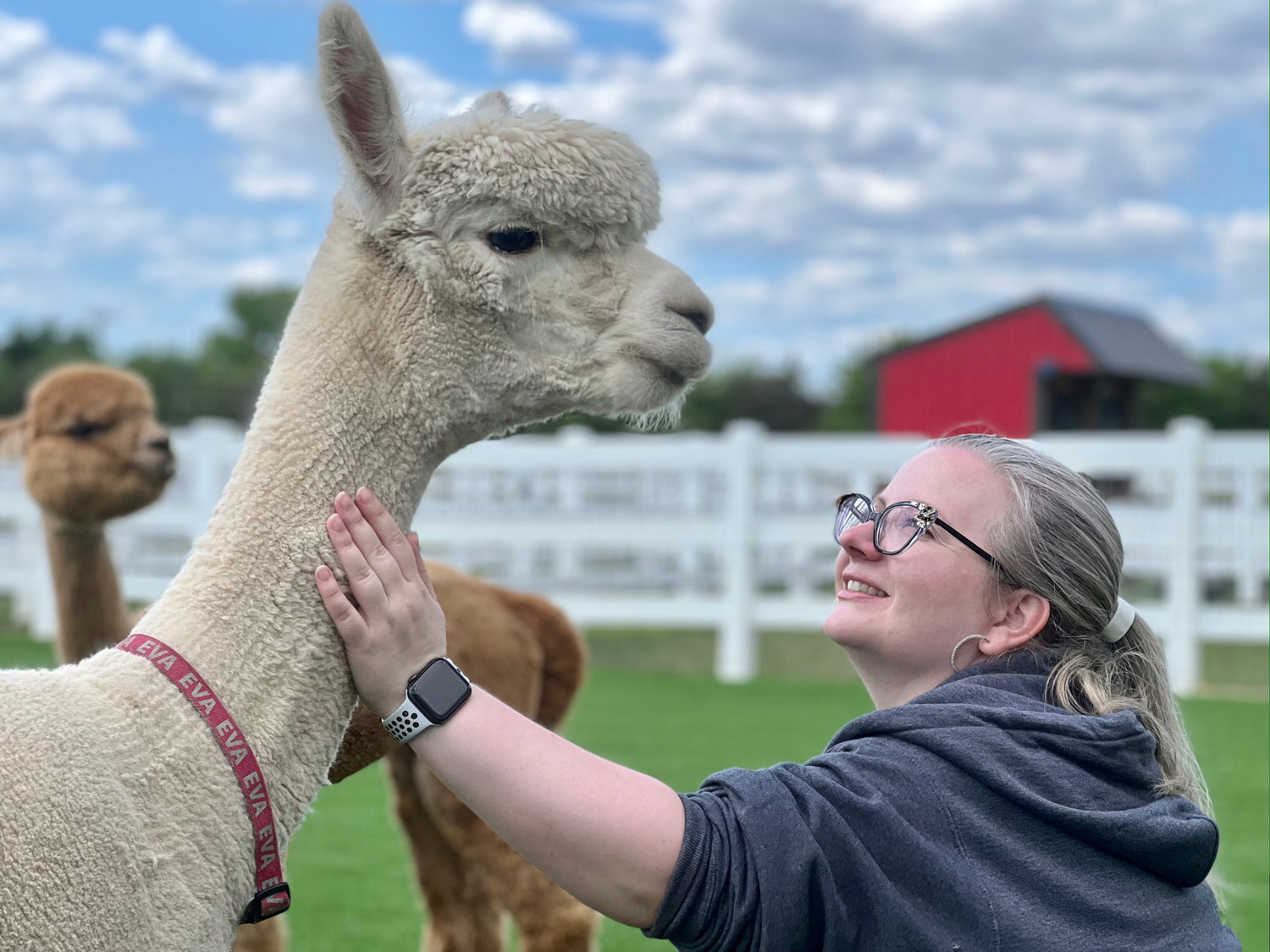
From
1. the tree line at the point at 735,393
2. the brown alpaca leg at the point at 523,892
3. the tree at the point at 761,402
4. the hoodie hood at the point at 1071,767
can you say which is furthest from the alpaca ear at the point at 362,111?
the tree at the point at 761,402

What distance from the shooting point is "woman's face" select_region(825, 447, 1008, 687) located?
1.61m

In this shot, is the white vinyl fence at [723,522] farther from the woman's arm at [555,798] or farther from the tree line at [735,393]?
the tree line at [735,393]

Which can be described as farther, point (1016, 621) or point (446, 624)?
point (446, 624)

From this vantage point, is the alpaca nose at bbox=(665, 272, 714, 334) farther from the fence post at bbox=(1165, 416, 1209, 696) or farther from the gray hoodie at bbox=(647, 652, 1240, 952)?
the fence post at bbox=(1165, 416, 1209, 696)

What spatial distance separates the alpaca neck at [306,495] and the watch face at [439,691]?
16 cm

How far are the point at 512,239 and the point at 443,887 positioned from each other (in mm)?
2060

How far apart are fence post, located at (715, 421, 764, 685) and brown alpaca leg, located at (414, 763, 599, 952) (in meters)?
6.55

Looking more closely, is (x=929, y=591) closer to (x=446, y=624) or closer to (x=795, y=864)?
(x=795, y=864)

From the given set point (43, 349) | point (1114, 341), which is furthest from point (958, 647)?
point (43, 349)

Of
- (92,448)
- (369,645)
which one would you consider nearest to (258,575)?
(369,645)

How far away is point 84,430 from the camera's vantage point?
337cm

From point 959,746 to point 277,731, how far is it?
0.78 m

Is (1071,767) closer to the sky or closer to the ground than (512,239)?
closer to the ground

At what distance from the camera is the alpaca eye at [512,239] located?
1.56 metres
